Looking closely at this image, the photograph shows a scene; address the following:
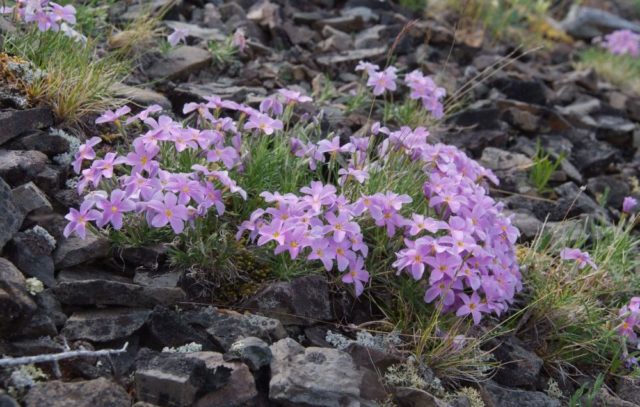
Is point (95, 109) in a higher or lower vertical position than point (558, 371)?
higher

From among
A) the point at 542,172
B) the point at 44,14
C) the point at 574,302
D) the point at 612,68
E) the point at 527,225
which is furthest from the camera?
the point at 612,68

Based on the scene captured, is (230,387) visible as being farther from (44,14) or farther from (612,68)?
(612,68)

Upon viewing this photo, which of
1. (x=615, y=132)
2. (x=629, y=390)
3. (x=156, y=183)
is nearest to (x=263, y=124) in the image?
(x=156, y=183)

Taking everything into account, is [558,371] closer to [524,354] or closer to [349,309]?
[524,354]

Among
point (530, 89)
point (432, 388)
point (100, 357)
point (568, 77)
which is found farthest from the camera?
point (568, 77)

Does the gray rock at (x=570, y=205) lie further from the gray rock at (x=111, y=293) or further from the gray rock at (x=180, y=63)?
the gray rock at (x=111, y=293)

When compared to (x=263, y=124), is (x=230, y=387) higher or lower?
lower

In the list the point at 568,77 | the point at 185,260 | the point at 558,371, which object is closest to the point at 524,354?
the point at 558,371
